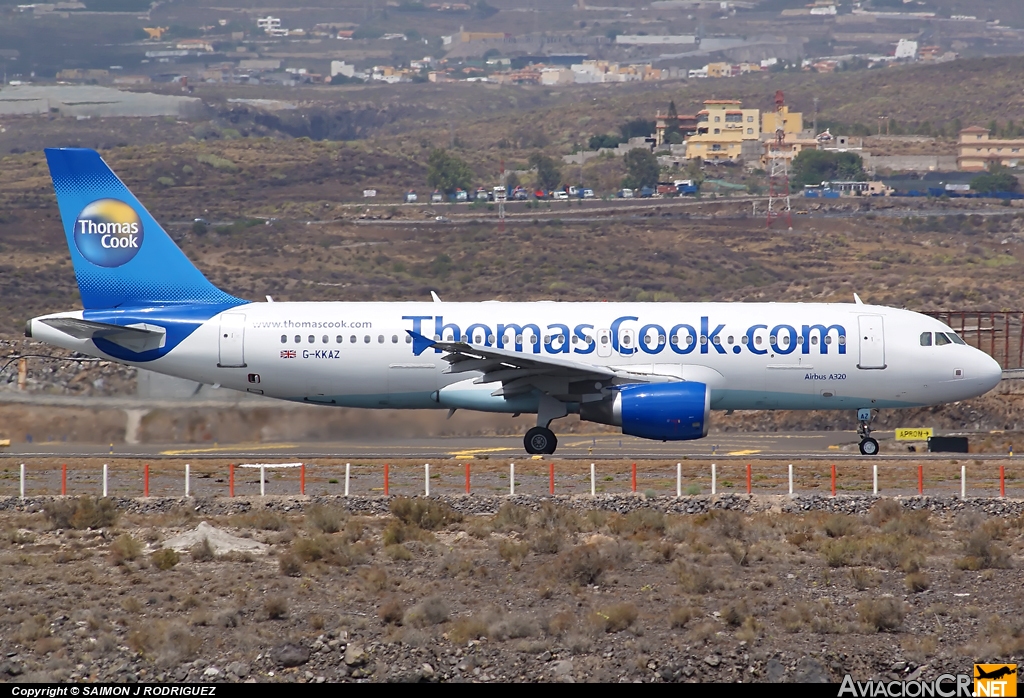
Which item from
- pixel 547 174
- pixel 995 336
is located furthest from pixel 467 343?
pixel 547 174

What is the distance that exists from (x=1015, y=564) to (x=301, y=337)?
18145 mm

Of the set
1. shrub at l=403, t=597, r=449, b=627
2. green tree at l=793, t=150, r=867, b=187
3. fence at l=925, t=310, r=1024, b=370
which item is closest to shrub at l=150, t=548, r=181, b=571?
shrub at l=403, t=597, r=449, b=627

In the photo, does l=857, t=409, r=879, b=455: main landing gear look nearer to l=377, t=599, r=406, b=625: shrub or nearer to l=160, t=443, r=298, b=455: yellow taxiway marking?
l=160, t=443, r=298, b=455: yellow taxiway marking

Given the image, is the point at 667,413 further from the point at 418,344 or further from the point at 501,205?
the point at 501,205

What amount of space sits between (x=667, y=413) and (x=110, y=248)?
49.2 feet

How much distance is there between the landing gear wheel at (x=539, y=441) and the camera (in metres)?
35.7

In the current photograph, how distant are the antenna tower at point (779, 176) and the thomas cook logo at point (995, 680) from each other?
10015 centimetres

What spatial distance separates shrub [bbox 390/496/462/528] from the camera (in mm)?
28273

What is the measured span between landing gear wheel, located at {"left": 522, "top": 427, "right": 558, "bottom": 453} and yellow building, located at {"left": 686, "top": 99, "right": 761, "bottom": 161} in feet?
457

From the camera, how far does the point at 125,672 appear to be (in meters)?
21.3

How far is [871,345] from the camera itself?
3575 cm

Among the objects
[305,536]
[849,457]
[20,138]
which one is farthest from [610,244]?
[20,138]

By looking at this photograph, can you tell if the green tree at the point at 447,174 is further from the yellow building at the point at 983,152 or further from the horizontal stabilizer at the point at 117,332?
the horizontal stabilizer at the point at 117,332

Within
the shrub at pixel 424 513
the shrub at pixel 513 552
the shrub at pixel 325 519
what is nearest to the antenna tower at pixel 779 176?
the shrub at pixel 424 513
